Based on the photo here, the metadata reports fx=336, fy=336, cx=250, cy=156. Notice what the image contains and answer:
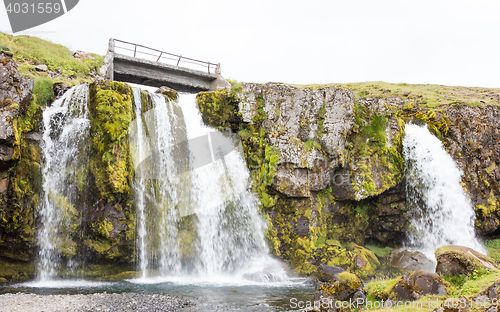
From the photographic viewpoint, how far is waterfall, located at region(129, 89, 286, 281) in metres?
13.2

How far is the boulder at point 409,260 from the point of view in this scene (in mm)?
14539

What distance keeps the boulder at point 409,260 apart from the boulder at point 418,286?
8661 mm

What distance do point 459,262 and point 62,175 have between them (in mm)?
12646

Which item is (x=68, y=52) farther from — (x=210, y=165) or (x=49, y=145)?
(x=210, y=165)

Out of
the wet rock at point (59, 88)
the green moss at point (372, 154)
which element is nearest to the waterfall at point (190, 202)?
the wet rock at point (59, 88)

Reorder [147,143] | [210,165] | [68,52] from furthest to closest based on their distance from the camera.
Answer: [68,52] → [210,165] → [147,143]

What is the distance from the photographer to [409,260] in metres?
15.1

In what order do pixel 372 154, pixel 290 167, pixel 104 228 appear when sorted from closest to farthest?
pixel 104 228, pixel 290 167, pixel 372 154

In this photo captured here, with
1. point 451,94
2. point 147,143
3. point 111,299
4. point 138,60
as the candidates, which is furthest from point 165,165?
point 451,94

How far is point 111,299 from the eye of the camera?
340 inches

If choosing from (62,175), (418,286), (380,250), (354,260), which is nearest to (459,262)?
(418,286)

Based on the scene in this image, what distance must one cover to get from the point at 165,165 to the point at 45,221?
4721 mm

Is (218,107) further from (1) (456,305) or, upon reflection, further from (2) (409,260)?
(1) (456,305)

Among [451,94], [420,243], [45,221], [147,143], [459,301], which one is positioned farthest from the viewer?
[451,94]
